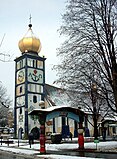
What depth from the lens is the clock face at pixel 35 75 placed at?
57.7 m

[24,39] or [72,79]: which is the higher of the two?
[24,39]

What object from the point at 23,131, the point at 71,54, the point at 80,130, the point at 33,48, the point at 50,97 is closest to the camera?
the point at 71,54

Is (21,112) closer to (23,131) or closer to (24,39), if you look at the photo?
(23,131)

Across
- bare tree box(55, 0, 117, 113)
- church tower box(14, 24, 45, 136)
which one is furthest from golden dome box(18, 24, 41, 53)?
bare tree box(55, 0, 117, 113)

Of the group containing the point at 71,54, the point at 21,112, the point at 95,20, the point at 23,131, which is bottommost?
the point at 23,131

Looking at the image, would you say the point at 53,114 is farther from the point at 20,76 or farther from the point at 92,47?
the point at 20,76

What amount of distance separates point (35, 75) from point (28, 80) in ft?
6.85

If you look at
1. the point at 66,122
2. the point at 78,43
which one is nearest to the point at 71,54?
the point at 78,43

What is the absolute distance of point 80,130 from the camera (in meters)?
25.0

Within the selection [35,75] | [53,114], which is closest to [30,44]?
[35,75]

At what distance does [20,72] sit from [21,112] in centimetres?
777

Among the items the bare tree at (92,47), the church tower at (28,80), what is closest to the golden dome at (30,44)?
the church tower at (28,80)

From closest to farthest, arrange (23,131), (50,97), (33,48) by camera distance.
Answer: (23,131) → (33,48) → (50,97)

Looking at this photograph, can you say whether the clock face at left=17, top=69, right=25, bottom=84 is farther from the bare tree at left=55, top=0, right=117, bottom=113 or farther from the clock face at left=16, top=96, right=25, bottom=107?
the bare tree at left=55, top=0, right=117, bottom=113
